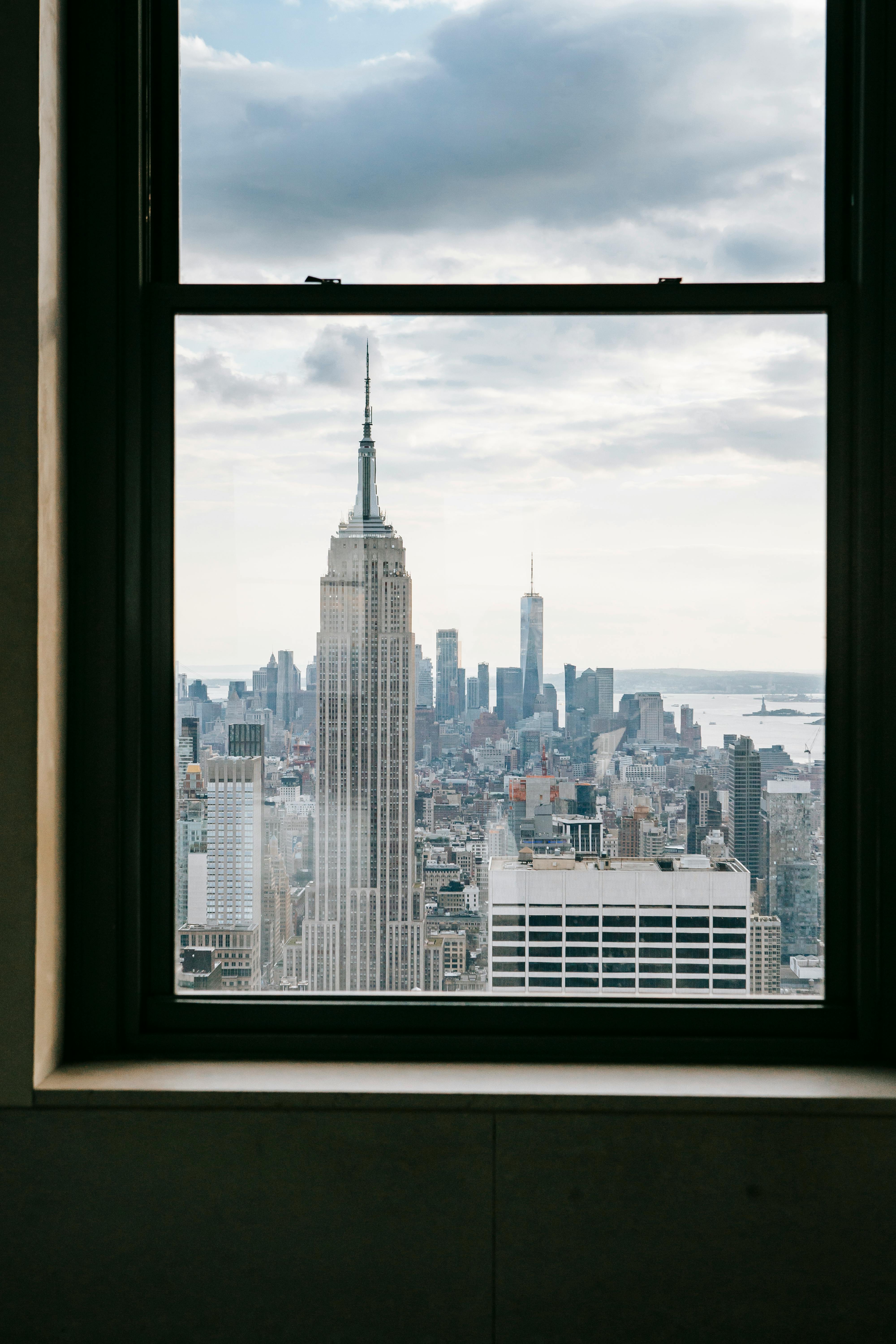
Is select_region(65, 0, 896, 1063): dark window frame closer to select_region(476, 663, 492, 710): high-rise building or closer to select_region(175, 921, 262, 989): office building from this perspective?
select_region(175, 921, 262, 989): office building

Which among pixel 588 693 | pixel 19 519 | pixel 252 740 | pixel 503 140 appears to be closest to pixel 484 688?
pixel 588 693

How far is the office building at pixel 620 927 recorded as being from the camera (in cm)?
150

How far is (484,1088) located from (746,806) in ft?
2.00

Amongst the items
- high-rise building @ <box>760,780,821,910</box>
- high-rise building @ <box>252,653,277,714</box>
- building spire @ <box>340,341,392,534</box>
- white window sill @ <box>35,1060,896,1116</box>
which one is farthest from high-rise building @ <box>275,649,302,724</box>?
high-rise building @ <box>760,780,821,910</box>

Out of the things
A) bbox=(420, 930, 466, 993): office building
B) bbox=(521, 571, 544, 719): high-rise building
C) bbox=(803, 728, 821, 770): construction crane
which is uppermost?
bbox=(521, 571, 544, 719): high-rise building

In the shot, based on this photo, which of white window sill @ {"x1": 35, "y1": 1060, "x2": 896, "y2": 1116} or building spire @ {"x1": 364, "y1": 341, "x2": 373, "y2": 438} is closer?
white window sill @ {"x1": 35, "y1": 1060, "x2": 896, "y2": 1116}

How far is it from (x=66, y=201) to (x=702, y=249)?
3.40ft

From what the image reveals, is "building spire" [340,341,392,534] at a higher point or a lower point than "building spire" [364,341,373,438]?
lower

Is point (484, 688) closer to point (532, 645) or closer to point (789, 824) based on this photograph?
point (532, 645)

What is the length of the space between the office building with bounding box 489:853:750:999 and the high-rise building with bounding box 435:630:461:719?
0.27 meters

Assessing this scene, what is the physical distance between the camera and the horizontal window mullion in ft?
4.90

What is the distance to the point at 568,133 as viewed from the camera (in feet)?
4.97

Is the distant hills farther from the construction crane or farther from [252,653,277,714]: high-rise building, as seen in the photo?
[252,653,277,714]: high-rise building

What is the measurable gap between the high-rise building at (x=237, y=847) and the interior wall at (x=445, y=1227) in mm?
306
